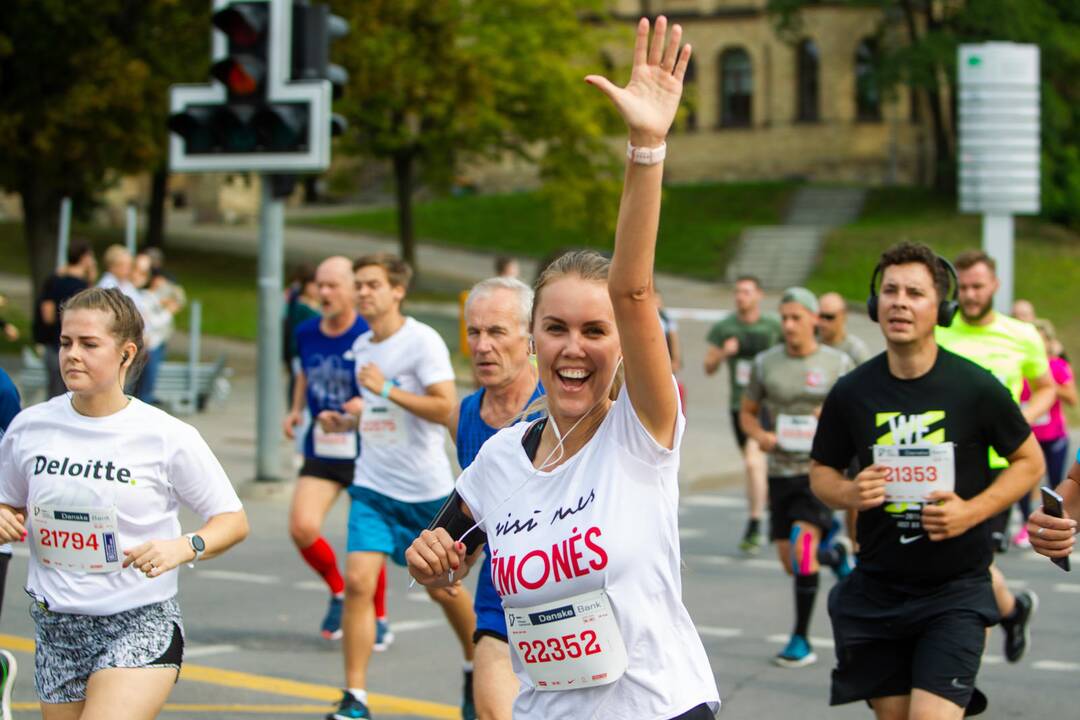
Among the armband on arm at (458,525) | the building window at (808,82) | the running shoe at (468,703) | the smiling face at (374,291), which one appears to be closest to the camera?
the armband on arm at (458,525)

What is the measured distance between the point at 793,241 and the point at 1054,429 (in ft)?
106

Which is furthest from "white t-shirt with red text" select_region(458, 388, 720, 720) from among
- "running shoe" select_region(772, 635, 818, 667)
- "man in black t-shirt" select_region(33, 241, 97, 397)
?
"man in black t-shirt" select_region(33, 241, 97, 397)

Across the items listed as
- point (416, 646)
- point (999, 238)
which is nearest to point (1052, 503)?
point (416, 646)

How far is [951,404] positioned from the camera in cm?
579

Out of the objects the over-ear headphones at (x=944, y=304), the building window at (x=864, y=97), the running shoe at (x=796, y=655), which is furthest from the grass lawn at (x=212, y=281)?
the building window at (x=864, y=97)

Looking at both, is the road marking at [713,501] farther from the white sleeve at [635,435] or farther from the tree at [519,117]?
the tree at [519,117]

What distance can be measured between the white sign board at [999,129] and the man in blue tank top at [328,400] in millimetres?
11859

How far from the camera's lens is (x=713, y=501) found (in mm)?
15141

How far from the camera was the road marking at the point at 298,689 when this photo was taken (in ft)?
24.8

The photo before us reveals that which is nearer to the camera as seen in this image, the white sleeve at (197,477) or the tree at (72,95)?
the white sleeve at (197,477)

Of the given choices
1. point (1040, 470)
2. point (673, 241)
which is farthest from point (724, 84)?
point (1040, 470)

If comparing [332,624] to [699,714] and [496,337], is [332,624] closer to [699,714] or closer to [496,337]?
[496,337]

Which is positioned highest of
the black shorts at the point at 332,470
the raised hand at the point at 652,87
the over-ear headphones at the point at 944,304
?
the raised hand at the point at 652,87

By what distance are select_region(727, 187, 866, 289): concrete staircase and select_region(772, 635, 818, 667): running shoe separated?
99.9 feet
